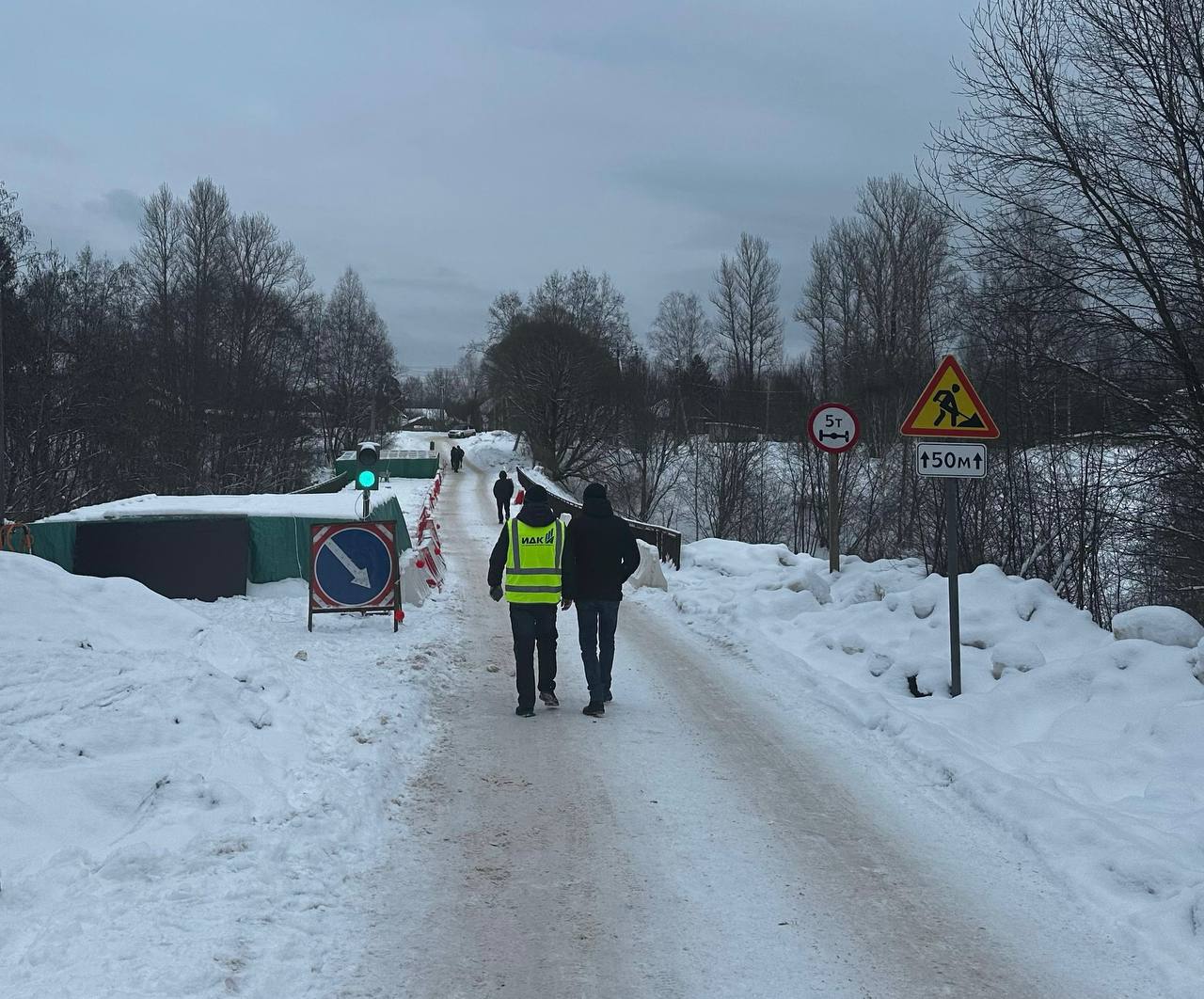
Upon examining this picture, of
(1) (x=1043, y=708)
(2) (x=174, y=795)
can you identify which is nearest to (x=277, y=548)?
(2) (x=174, y=795)

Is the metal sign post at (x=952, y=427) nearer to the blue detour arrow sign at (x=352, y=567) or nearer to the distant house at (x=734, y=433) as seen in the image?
the blue detour arrow sign at (x=352, y=567)

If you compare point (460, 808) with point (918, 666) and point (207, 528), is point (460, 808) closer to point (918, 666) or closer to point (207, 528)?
point (918, 666)

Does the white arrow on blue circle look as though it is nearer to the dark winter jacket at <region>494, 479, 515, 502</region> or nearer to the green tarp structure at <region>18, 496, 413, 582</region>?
the green tarp structure at <region>18, 496, 413, 582</region>

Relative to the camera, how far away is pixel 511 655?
11.4 metres

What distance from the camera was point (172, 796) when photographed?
549cm

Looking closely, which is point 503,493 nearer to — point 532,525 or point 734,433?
point 734,433

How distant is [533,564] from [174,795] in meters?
3.78

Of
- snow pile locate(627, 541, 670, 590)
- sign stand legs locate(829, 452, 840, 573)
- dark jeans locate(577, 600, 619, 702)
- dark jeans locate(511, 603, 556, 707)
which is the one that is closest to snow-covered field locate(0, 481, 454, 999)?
dark jeans locate(511, 603, 556, 707)

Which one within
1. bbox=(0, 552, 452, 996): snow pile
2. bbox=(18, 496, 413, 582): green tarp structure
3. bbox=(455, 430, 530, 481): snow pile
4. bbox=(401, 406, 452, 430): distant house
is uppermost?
bbox=(401, 406, 452, 430): distant house

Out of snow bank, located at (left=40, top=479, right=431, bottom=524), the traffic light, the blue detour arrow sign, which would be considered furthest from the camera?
snow bank, located at (left=40, top=479, right=431, bottom=524)

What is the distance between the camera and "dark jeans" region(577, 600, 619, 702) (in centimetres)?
857

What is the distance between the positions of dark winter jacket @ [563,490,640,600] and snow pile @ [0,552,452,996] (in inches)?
73.1

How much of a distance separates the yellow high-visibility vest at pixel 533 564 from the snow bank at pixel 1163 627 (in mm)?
5136

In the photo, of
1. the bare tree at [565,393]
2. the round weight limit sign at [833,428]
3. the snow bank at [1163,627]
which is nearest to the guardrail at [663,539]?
the round weight limit sign at [833,428]
